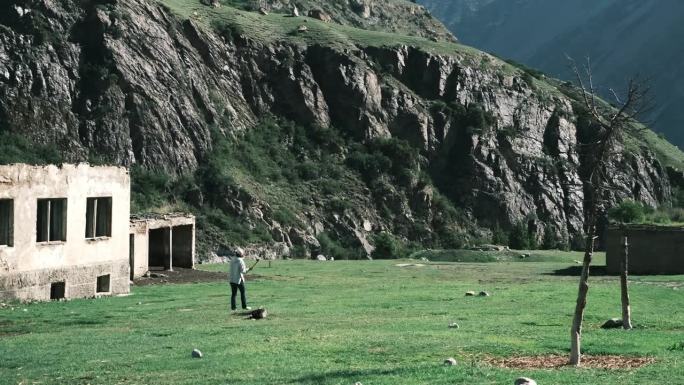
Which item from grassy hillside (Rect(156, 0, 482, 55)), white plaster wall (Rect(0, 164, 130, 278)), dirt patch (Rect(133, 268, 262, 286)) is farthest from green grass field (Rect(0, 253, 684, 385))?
grassy hillside (Rect(156, 0, 482, 55))

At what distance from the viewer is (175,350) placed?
70.8ft

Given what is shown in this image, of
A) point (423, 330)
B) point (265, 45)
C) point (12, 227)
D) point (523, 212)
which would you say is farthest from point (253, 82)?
point (423, 330)

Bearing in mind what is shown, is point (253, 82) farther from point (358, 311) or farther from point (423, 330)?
point (423, 330)

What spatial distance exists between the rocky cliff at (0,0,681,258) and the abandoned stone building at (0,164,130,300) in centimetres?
5016

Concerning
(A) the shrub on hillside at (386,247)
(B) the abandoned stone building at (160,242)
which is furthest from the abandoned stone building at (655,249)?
(A) the shrub on hillside at (386,247)

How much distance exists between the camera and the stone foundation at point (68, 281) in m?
36.0

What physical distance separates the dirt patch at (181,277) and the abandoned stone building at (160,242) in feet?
2.36

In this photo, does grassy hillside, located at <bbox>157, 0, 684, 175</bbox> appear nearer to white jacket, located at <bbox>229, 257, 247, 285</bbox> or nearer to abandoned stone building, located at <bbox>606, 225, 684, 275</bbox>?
abandoned stone building, located at <bbox>606, 225, 684, 275</bbox>

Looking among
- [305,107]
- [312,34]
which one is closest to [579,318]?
[305,107]

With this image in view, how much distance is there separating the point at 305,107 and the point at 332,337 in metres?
97.1

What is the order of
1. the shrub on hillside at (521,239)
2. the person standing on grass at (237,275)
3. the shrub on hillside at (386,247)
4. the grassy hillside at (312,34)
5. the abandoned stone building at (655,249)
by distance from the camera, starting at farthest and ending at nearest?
the grassy hillside at (312,34), the shrub on hillside at (521,239), the shrub on hillside at (386,247), the abandoned stone building at (655,249), the person standing on grass at (237,275)

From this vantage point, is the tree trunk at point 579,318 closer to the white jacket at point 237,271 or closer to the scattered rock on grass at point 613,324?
the scattered rock on grass at point 613,324

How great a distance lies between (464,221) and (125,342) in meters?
94.9

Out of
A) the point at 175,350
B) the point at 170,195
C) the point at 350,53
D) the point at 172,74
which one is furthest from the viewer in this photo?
the point at 350,53
